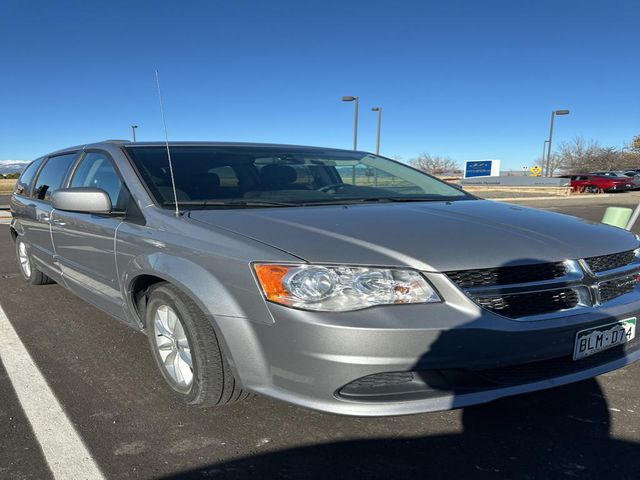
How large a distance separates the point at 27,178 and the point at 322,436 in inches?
185

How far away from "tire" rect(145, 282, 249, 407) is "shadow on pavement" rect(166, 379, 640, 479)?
39 cm

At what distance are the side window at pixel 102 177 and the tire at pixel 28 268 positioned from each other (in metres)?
1.82

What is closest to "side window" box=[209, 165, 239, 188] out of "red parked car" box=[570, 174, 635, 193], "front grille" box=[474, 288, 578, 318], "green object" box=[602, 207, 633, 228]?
"front grille" box=[474, 288, 578, 318]

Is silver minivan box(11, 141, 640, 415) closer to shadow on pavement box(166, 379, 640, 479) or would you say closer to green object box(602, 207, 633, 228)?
shadow on pavement box(166, 379, 640, 479)

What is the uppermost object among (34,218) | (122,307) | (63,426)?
(34,218)

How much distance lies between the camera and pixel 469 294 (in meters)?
2.17

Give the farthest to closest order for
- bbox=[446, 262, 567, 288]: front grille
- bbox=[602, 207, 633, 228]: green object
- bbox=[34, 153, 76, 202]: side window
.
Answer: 1. bbox=[602, 207, 633, 228]: green object
2. bbox=[34, 153, 76, 202]: side window
3. bbox=[446, 262, 567, 288]: front grille

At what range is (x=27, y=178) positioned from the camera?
5.56m

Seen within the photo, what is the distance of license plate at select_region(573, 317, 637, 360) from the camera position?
2.38 metres

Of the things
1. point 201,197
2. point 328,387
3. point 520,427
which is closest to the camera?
point 328,387

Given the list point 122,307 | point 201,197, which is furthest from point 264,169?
point 122,307

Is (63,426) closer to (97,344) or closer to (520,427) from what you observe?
(97,344)

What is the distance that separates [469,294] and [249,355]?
3.28ft

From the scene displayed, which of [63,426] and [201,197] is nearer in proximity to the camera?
[63,426]
